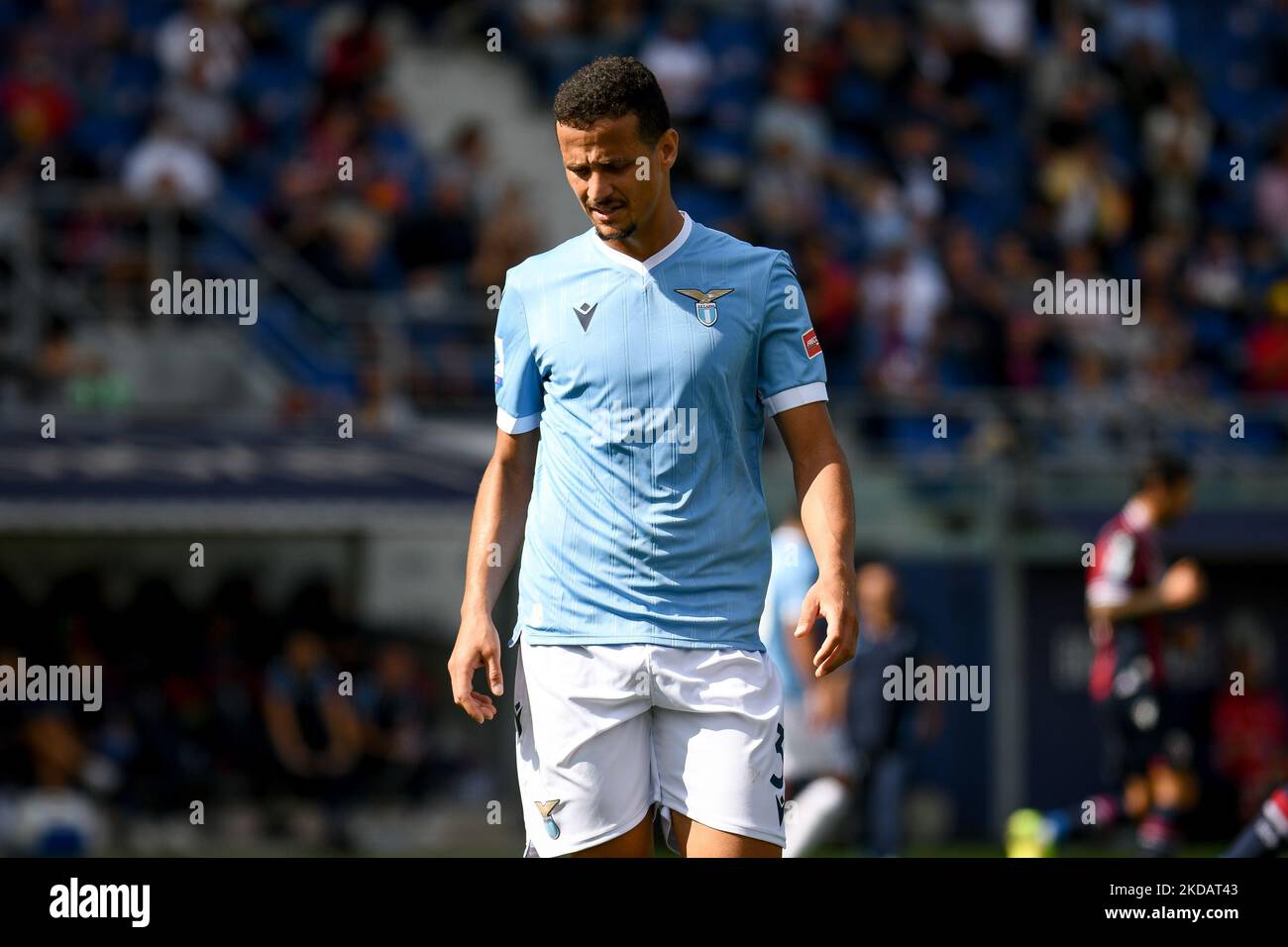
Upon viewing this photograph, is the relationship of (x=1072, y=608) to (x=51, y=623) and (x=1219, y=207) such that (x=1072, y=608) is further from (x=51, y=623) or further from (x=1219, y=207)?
(x=51, y=623)

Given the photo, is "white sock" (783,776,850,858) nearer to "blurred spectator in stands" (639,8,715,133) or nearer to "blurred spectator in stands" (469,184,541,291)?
"blurred spectator in stands" (469,184,541,291)

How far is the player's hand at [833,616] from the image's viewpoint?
13.4ft

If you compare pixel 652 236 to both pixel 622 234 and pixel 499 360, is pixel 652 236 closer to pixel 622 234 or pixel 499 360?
pixel 622 234

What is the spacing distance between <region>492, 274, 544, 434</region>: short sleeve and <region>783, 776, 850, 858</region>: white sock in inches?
176

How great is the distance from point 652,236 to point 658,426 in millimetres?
418

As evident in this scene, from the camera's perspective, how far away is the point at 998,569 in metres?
14.9

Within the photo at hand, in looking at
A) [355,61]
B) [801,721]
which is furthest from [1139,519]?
[355,61]

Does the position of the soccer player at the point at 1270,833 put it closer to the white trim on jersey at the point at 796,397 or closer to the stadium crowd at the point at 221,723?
the white trim on jersey at the point at 796,397

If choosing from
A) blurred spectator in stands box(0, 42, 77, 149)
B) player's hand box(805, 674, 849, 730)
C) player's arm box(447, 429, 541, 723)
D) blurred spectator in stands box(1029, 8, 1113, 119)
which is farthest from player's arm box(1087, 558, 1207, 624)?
blurred spectator in stands box(1029, 8, 1113, 119)

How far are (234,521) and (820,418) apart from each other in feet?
29.2

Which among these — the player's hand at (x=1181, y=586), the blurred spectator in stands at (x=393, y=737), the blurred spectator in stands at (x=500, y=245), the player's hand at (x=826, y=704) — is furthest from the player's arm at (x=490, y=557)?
the blurred spectator in stands at (x=500, y=245)

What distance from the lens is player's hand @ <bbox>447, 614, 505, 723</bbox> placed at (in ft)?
14.0

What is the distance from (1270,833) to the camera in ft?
24.8

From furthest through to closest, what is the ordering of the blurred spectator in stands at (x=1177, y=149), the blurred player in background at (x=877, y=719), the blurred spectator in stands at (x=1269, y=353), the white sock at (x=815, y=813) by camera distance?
the blurred spectator in stands at (x=1177, y=149) → the blurred spectator in stands at (x=1269, y=353) → the blurred player in background at (x=877, y=719) → the white sock at (x=815, y=813)
